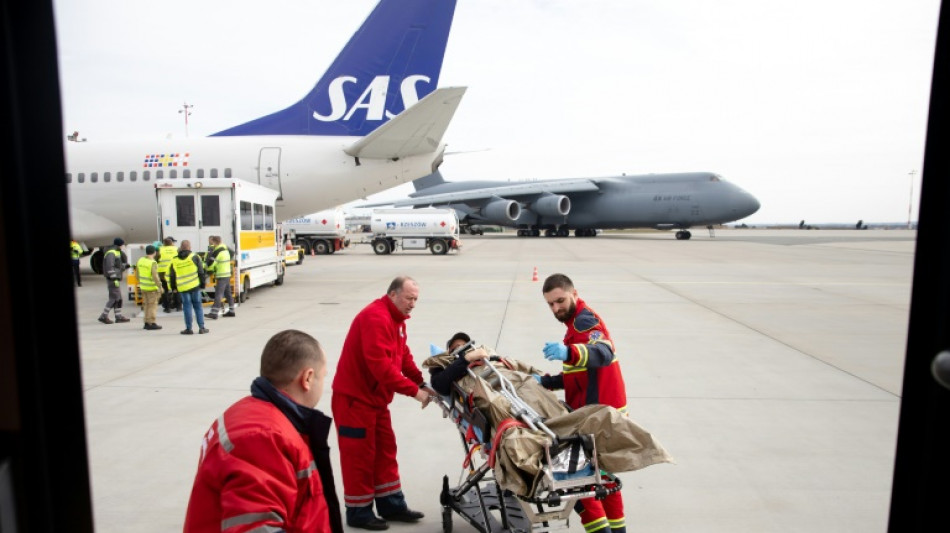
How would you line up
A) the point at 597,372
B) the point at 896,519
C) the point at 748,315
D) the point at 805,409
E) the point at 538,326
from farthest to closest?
1. the point at 748,315
2. the point at 538,326
3. the point at 805,409
4. the point at 597,372
5. the point at 896,519

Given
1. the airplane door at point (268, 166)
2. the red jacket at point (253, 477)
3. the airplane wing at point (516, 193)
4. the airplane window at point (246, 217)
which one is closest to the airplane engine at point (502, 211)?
the airplane wing at point (516, 193)

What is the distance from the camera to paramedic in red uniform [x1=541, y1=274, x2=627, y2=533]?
345 centimetres

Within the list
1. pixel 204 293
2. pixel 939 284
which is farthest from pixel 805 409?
pixel 204 293

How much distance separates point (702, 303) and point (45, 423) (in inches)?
522

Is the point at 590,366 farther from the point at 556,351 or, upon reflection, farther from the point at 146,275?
the point at 146,275

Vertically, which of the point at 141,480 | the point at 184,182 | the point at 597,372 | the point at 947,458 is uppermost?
the point at 184,182

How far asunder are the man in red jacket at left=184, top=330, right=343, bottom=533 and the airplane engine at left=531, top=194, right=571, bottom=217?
41.4 metres

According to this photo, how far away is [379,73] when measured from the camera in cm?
1675

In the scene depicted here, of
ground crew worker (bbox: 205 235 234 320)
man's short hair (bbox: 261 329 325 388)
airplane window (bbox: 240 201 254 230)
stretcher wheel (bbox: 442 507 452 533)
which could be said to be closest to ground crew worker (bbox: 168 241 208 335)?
ground crew worker (bbox: 205 235 234 320)

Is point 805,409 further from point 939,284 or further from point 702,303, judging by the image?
point 702,303

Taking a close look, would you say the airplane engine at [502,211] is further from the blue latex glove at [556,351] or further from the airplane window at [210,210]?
the blue latex glove at [556,351]

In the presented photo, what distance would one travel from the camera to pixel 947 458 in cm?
130

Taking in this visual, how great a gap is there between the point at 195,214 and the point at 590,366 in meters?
11.9

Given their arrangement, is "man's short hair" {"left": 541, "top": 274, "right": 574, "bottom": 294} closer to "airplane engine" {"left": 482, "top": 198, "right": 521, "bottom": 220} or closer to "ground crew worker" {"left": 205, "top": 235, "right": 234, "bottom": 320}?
"ground crew worker" {"left": 205, "top": 235, "right": 234, "bottom": 320}
